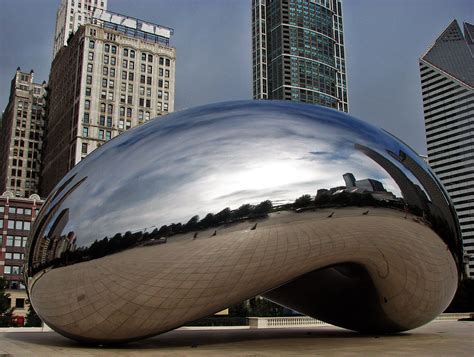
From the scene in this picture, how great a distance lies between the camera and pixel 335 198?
884 centimetres

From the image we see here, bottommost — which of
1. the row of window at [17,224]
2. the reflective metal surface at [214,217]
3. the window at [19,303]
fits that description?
the window at [19,303]

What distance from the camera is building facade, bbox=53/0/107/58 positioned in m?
167

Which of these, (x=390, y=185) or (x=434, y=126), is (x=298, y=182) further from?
(x=434, y=126)

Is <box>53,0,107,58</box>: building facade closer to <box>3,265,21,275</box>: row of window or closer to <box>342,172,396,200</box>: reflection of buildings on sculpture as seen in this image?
<box>3,265,21,275</box>: row of window

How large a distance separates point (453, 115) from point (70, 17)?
429 feet

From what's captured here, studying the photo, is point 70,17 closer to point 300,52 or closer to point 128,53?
point 128,53

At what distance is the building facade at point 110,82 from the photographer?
10250 cm

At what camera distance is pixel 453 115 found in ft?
577

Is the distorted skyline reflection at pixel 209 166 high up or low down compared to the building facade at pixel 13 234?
down

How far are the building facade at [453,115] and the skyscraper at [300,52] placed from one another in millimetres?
35458

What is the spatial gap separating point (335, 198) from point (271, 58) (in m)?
176

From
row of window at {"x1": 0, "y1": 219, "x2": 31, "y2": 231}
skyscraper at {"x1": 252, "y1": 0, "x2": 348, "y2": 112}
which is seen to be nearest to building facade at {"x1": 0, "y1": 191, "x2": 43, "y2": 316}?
row of window at {"x1": 0, "y1": 219, "x2": 31, "y2": 231}

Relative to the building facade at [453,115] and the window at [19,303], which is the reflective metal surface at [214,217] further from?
the building facade at [453,115]

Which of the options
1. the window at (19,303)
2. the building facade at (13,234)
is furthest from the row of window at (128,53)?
the window at (19,303)
